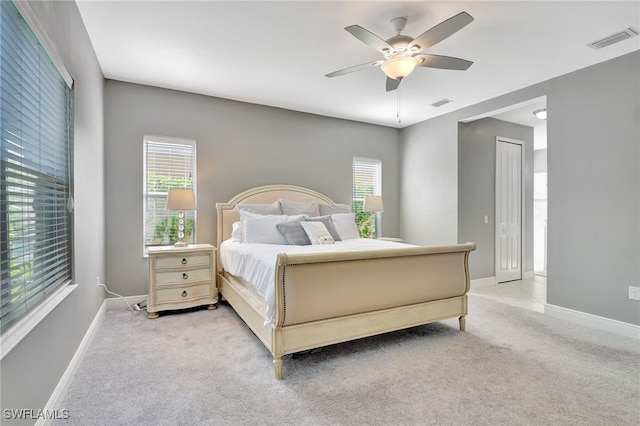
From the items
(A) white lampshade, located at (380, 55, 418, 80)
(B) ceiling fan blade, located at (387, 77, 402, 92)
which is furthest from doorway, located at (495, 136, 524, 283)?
(A) white lampshade, located at (380, 55, 418, 80)

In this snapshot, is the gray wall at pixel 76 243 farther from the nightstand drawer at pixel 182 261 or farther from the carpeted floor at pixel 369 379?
the nightstand drawer at pixel 182 261

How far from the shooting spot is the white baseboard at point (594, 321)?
Answer: 304cm

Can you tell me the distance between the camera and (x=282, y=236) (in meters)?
3.77

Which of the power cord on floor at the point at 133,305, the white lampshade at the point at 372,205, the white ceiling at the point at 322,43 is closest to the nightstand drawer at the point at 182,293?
the power cord on floor at the point at 133,305

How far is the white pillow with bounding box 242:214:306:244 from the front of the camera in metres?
3.74

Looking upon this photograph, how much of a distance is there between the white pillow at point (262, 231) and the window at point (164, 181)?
3.01 feet

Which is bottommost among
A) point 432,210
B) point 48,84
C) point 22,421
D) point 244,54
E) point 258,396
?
point 258,396

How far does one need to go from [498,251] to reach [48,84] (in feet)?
18.8

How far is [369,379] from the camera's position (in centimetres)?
222

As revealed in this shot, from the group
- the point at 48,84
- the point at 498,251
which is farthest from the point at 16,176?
the point at 498,251

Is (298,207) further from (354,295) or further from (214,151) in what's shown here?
(354,295)

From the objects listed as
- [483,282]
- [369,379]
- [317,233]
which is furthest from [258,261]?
[483,282]

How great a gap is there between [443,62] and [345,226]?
234cm

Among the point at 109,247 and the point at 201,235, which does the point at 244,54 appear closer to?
the point at 201,235
